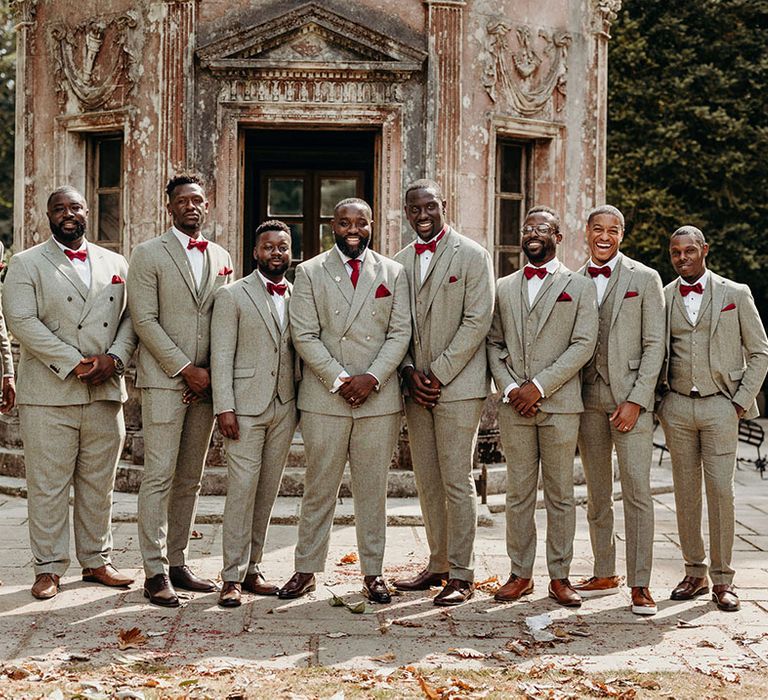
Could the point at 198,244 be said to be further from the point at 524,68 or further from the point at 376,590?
the point at 524,68

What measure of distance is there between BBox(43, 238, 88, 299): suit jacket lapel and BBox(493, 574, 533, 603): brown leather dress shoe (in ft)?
9.79

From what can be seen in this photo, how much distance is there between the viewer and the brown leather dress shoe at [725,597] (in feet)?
20.1

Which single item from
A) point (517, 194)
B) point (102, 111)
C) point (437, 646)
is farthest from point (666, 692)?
point (102, 111)

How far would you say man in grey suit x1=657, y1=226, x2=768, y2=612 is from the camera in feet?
20.3

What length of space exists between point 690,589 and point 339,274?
2801mm

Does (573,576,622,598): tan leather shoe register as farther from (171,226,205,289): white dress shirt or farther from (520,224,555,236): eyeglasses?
(171,226,205,289): white dress shirt

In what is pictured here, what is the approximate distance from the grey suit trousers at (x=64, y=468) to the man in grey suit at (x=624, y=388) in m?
2.85

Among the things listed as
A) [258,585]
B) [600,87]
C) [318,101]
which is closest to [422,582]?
[258,585]

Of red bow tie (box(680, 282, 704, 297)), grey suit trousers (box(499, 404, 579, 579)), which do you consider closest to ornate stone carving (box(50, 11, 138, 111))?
grey suit trousers (box(499, 404, 579, 579))

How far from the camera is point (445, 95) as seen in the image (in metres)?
9.56

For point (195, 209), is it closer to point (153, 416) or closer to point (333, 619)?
point (153, 416)

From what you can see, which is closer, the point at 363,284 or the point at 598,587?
the point at 363,284

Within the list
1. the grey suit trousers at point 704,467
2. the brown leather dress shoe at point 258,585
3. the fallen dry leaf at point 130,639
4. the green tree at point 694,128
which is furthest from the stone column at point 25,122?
the green tree at point 694,128

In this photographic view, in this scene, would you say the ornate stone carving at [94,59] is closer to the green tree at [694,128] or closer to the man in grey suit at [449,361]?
the man in grey suit at [449,361]
